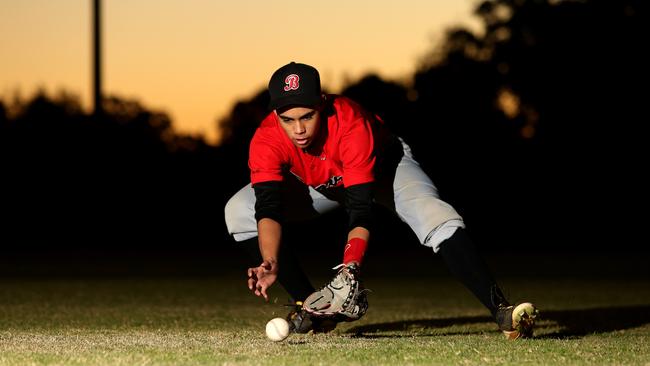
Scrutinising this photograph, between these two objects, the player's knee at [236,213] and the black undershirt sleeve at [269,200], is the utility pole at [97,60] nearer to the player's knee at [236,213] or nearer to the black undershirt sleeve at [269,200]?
the player's knee at [236,213]

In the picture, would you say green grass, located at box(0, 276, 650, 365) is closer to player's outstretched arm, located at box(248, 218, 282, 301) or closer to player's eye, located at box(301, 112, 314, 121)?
player's outstretched arm, located at box(248, 218, 282, 301)

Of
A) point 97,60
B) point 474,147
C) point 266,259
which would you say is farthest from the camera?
point 474,147

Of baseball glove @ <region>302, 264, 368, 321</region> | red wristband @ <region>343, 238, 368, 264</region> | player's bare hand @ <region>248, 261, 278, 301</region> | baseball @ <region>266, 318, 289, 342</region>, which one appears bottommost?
baseball @ <region>266, 318, 289, 342</region>

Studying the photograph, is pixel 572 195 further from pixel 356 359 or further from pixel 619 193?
pixel 356 359

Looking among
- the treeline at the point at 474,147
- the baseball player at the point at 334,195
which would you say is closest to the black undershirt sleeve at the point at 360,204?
the baseball player at the point at 334,195

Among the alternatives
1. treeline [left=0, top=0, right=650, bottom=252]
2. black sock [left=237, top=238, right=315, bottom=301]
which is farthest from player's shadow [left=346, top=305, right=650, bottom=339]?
treeline [left=0, top=0, right=650, bottom=252]

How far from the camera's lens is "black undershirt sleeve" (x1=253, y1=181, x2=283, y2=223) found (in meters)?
7.14

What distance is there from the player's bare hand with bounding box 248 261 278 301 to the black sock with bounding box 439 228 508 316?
1.22m

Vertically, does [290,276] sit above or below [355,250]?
below

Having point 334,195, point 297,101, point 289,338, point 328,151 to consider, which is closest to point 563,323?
point 334,195

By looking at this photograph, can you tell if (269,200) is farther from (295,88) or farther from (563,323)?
(563,323)

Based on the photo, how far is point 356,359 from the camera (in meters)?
6.18

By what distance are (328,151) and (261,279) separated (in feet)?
3.34

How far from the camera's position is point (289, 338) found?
290 inches
